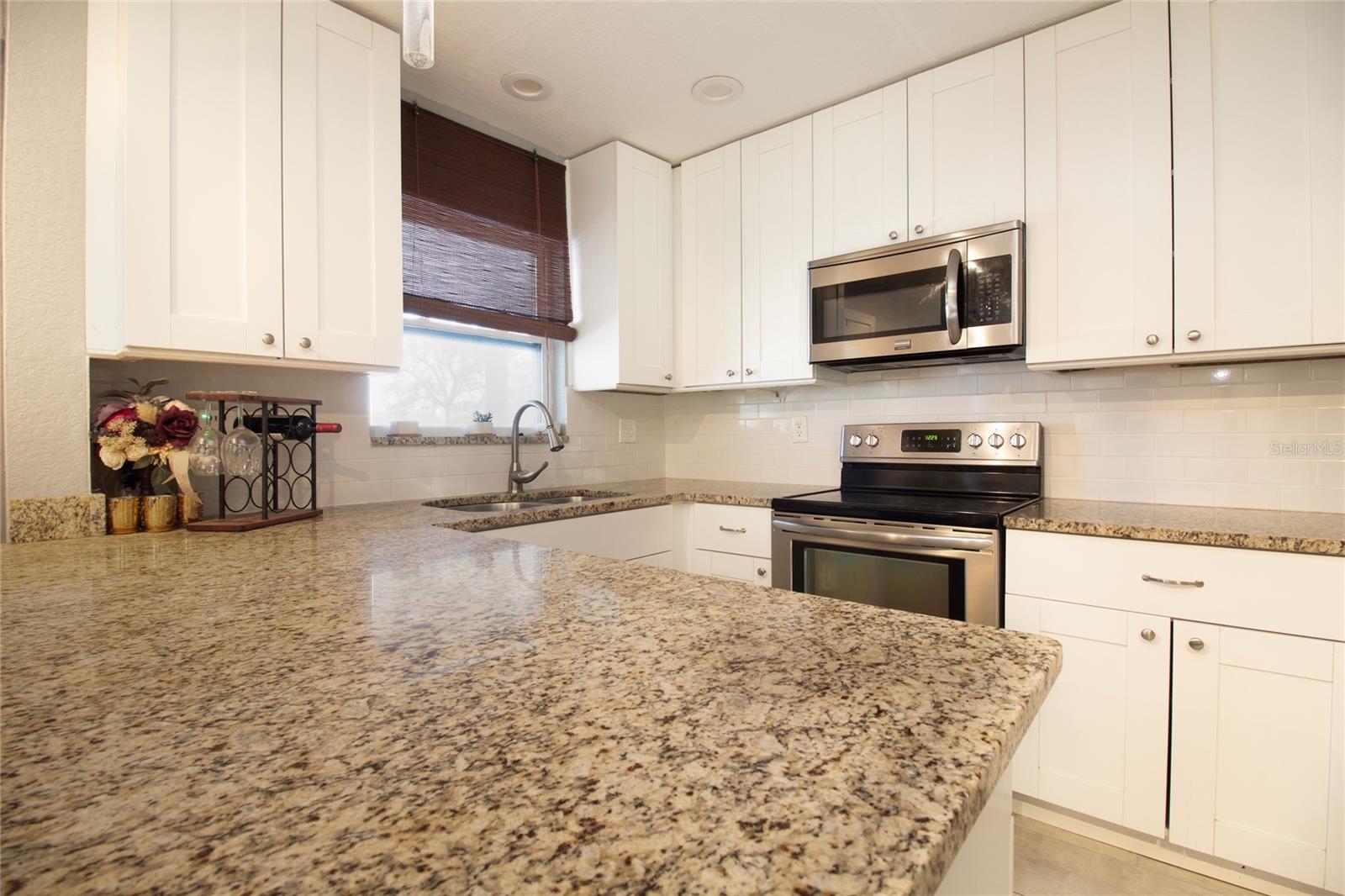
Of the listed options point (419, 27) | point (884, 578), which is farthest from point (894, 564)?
point (419, 27)

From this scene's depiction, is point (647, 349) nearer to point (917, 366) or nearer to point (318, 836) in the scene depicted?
point (917, 366)

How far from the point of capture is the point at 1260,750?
150cm

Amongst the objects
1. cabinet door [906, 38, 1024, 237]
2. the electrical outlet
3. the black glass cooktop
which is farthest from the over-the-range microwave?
the black glass cooktop

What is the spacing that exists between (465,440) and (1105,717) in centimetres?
240

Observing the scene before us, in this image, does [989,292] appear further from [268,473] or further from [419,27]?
[268,473]

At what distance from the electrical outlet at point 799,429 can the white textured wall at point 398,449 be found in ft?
2.79

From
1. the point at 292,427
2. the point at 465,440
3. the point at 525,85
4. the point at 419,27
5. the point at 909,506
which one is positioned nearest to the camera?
the point at 419,27

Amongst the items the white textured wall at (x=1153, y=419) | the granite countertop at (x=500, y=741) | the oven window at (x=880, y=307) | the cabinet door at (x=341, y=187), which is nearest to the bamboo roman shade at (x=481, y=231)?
the cabinet door at (x=341, y=187)

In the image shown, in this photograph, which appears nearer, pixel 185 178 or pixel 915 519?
pixel 185 178

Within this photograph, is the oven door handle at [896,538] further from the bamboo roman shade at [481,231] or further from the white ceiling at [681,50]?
the white ceiling at [681,50]

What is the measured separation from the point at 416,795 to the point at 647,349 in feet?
8.48

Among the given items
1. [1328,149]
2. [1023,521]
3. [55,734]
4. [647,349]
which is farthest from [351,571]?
[1328,149]

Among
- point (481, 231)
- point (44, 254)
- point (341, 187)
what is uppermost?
point (481, 231)

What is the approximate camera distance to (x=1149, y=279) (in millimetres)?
1853
